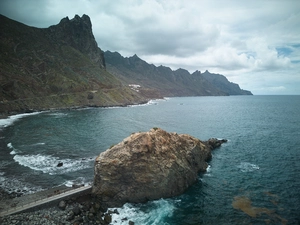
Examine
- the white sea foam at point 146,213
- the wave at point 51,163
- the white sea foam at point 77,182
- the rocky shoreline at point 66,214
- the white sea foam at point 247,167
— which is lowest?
the white sea foam at point 146,213

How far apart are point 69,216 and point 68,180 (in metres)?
12.1

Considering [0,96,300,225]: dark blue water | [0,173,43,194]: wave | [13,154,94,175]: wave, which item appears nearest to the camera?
[0,96,300,225]: dark blue water

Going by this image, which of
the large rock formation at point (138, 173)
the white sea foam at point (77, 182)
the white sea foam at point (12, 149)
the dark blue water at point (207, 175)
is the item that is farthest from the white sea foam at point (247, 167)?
the white sea foam at point (12, 149)

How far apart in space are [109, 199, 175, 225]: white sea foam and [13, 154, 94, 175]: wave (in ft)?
60.4

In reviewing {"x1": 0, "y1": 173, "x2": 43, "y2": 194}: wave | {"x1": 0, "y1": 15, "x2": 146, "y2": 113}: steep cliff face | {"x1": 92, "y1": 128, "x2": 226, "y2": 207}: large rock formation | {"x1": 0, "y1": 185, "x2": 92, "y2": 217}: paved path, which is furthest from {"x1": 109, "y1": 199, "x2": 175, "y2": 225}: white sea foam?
{"x1": 0, "y1": 15, "x2": 146, "y2": 113}: steep cliff face

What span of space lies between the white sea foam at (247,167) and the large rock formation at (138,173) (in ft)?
58.0

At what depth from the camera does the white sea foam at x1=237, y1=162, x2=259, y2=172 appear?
1899 inches

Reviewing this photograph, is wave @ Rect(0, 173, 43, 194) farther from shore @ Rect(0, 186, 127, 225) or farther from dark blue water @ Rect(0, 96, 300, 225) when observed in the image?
shore @ Rect(0, 186, 127, 225)

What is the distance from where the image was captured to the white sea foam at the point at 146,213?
29891 millimetres

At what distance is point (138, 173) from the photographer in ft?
116

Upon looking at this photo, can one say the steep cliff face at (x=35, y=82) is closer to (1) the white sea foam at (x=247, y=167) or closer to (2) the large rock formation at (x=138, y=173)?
(2) the large rock formation at (x=138, y=173)

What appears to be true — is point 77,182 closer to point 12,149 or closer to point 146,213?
point 146,213

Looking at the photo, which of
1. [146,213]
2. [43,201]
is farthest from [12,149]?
[146,213]

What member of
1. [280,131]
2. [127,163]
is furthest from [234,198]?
[280,131]
